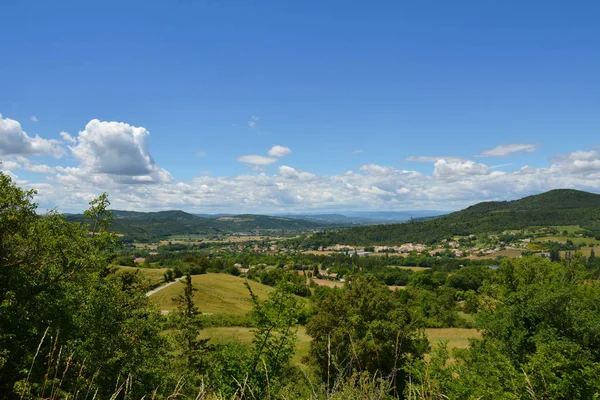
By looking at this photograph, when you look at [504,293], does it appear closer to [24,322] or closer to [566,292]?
[566,292]

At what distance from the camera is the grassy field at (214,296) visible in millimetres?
62031

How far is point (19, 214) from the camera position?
38.0 feet

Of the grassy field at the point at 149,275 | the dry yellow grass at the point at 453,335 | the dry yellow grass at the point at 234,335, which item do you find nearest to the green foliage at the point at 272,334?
the grassy field at the point at 149,275

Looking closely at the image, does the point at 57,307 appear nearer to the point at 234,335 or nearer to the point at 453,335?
the point at 234,335

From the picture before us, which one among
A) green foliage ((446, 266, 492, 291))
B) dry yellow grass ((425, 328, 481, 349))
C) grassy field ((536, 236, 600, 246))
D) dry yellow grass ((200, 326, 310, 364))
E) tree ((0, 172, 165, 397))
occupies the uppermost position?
tree ((0, 172, 165, 397))

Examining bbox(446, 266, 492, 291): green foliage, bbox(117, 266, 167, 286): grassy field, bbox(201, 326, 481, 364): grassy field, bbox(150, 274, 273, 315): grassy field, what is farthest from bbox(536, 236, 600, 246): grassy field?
bbox(117, 266, 167, 286): grassy field

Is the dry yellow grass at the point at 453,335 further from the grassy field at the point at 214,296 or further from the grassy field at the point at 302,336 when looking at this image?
the grassy field at the point at 214,296

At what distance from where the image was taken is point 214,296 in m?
70.9

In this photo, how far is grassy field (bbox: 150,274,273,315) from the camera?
6203cm

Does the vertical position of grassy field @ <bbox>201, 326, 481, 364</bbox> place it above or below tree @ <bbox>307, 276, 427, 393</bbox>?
below

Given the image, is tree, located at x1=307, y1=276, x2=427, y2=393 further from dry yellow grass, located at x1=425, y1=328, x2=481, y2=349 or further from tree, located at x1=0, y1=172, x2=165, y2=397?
dry yellow grass, located at x1=425, y1=328, x2=481, y2=349

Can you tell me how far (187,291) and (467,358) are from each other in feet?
78.6

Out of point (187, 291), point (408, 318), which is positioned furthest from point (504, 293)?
point (187, 291)

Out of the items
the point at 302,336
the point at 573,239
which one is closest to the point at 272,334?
the point at 302,336
